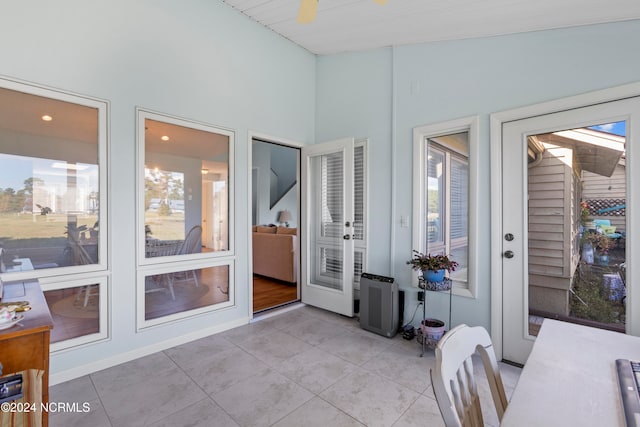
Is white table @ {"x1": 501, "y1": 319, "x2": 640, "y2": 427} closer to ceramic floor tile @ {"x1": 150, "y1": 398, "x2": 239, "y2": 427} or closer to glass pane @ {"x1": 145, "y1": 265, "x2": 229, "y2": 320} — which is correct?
ceramic floor tile @ {"x1": 150, "y1": 398, "x2": 239, "y2": 427}

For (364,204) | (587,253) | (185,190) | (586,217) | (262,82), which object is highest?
(262,82)

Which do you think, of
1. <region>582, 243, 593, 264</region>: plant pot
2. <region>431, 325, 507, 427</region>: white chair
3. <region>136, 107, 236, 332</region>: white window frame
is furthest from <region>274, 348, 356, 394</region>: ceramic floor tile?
<region>582, 243, 593, 264</region>: plant pot

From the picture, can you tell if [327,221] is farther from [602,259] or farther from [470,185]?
[602,259]

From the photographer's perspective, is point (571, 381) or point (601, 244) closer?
point (571, 381)

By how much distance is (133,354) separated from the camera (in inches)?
102

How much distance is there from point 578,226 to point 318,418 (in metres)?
2.36

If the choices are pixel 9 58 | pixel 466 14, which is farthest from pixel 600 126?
pixel 9 58

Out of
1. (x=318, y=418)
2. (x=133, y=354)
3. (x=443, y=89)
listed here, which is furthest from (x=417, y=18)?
(x=133, y=354)

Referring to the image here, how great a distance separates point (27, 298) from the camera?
1.68 meters

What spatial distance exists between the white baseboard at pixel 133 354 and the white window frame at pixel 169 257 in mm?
179

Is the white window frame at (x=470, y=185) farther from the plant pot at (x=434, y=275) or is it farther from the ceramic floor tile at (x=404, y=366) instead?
the ceramic floor tile at (x=404, y=366)

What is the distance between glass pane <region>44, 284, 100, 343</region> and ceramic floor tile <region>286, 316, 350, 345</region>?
1752 mm

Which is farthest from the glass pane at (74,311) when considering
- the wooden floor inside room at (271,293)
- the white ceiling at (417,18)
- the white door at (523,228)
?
the white door at (523,228)

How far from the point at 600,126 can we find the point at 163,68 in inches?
143
